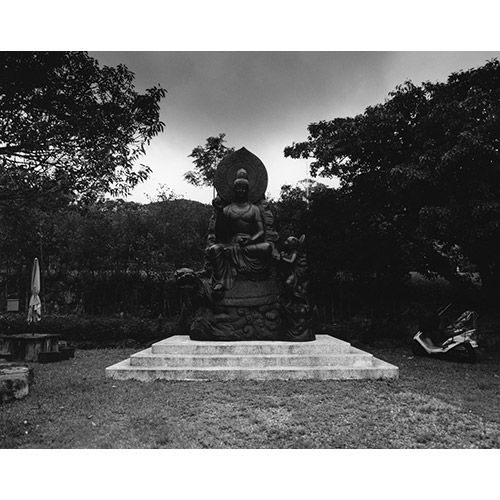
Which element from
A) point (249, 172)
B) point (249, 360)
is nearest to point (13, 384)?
point (249, 360)

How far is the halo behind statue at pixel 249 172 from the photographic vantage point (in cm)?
886

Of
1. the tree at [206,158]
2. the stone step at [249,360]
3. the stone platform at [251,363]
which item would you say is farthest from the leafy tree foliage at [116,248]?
the stone step at [249,360]

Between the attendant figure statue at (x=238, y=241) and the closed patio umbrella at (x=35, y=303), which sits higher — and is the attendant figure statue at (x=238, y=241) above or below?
above

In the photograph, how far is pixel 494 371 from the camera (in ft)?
25.7

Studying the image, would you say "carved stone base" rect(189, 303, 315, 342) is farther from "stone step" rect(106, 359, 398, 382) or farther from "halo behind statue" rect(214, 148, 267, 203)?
"halo behind statue" rect(214, 148, 267, 203)

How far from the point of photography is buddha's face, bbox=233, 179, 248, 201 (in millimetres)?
8508

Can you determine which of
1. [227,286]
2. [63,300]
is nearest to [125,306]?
[63,300]

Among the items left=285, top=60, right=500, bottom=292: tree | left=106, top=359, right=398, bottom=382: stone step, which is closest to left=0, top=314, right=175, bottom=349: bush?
left=106, top=359, right=398, bottom=382: stone step

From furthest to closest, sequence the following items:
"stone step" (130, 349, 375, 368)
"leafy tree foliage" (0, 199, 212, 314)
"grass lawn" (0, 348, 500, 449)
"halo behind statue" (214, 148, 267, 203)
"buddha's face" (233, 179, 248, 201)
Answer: "leafy tree foliage" (0, 199, 212, 314) < "halo behind statue" (214, 148, 267, 203) < "buddha's face" (233, 179, 248, 201) < "stone step" (130, 349, 375, 368) < "grass lawn" (0, 348, 500, 449)

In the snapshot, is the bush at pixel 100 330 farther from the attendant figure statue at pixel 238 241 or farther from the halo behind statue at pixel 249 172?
the halo behind statue at pixel 249 172

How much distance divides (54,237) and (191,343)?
24.3 feet

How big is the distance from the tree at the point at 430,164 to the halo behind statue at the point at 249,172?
2230 millimetres

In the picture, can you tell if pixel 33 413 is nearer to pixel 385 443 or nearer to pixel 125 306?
pixel 385 443

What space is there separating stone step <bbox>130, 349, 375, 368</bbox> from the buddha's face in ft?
10.1
